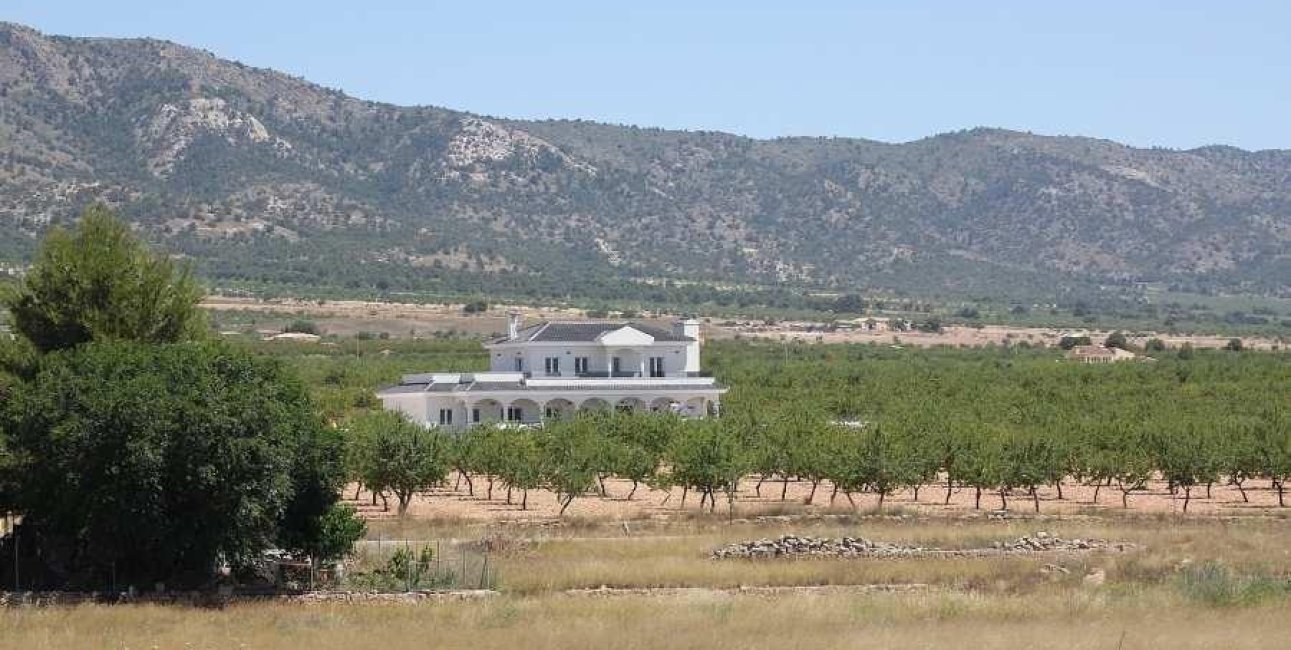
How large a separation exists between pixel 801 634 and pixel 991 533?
1768 cm

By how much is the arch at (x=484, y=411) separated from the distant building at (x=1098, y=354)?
66577 mm

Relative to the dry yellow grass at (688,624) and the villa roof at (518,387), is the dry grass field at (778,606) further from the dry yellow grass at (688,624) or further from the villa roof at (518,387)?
the villa roof at (518,387)

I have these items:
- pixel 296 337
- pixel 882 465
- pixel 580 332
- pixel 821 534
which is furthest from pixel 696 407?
pixel 296 337

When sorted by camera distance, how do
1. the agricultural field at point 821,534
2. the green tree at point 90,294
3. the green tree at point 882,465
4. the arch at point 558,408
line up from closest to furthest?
the agricultural field at point 821,534 < the green tree at point 90,294 < the green tree at point 882,465 < the arch at point 558,408

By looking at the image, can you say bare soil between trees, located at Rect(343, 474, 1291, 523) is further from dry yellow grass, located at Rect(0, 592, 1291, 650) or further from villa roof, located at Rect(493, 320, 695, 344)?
dry yellow grass, located at Rect(0, 592, 1291, 650)

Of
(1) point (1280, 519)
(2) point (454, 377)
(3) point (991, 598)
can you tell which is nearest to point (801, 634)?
(3) point (991, 598)

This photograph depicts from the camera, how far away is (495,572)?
128ft

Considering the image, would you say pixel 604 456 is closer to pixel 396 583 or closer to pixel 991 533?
pixel 991 533

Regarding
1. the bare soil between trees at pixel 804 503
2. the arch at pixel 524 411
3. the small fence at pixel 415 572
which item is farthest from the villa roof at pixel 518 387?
the small fence at pixel 415 572

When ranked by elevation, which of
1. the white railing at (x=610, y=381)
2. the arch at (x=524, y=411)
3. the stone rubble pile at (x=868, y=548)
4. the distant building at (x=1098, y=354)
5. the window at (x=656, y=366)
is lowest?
the distant building at (x=1098, y=354)

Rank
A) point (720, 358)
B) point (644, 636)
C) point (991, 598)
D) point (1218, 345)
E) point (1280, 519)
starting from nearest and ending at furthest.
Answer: point (644, 636)
point (991, 598)
point (1280, 519)
point (720, 358)
point (1218, 345)

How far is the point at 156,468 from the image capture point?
35781mm

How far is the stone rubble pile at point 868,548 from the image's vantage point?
4347 cm

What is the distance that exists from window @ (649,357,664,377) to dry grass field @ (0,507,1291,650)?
3765cm
